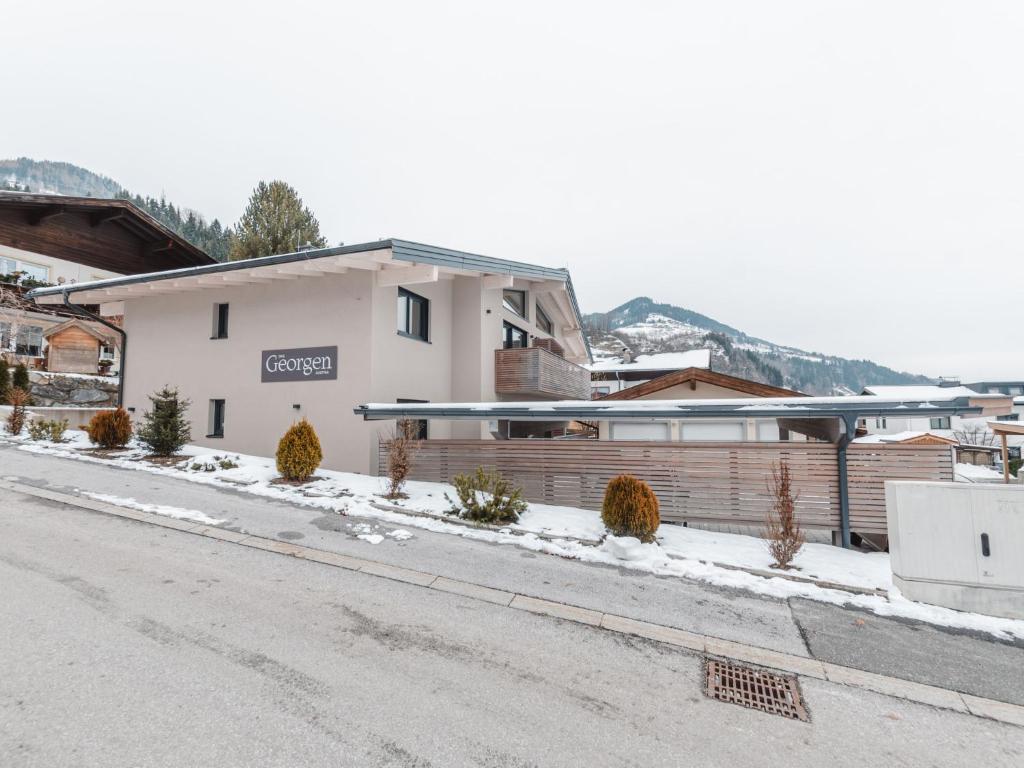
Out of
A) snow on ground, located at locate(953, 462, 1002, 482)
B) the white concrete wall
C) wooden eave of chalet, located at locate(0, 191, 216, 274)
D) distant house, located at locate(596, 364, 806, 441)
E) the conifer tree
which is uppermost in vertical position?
the conifer tree

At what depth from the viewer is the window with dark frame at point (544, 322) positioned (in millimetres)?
22987

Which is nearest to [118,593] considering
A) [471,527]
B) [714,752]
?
[471,527]

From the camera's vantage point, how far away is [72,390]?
67.1 ft

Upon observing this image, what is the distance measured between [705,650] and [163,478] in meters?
10.3

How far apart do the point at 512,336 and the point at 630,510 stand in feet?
39.8

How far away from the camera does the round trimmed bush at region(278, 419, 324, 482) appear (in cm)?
1030

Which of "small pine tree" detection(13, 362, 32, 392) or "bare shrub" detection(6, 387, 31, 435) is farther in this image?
"small pine tree" detection(13, 362, 32, 392)

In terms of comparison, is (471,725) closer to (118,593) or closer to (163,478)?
(118,593)

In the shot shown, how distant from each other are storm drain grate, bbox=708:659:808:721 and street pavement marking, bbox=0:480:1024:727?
0.22 m

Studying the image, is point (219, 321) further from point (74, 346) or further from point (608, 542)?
point (608, 542)

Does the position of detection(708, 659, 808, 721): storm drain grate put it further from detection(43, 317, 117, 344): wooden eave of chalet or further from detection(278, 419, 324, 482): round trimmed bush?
detection(43, 317, 117, 344): wooden eave of chalet

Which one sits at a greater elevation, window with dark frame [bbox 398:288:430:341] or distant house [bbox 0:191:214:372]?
distant house [bbox 0:191:214:372]

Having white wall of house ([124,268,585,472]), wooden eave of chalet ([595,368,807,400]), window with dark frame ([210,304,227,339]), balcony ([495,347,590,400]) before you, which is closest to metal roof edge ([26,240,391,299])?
white wall of house ([124,268,585,472])

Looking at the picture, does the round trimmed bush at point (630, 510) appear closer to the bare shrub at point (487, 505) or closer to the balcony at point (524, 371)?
the bare shrub at point (487, 505)
